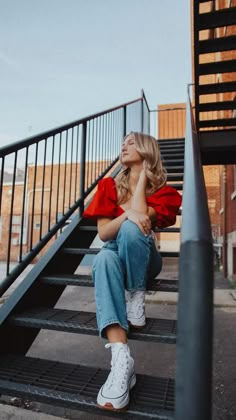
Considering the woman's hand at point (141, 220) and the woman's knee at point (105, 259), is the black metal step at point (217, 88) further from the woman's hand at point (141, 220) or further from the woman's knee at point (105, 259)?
the woman's knee at point (105, 259)

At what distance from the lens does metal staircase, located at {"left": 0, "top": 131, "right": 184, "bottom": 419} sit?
4.05 ft

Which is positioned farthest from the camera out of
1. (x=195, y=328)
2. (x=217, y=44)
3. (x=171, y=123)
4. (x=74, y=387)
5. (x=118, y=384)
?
(x=171, y=123)

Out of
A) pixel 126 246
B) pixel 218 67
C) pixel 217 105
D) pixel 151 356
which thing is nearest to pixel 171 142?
pixel 217 105

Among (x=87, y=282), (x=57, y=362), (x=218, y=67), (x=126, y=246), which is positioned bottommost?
(x=57, y=362)

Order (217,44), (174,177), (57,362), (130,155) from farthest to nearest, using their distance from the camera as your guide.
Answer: (174,177) < (217,44) < (130,155) < (57,362)

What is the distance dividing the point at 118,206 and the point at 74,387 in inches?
35.7

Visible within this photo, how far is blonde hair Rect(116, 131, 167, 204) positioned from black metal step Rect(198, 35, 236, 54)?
5.35 feet

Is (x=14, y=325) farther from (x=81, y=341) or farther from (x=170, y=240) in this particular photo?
(x=170, y=240)

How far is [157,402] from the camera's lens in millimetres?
1194

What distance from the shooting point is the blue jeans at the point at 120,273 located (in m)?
1.30

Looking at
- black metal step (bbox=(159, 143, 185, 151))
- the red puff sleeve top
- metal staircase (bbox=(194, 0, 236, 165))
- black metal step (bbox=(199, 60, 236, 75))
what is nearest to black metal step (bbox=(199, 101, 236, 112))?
metal staircase (bbox=(194, 0, 236, 165))

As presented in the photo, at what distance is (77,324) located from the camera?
1.56 metres

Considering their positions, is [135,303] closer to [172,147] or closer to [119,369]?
[119,369]

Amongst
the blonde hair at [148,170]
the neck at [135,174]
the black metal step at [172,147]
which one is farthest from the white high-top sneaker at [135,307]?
the black metal step at [172,147]
